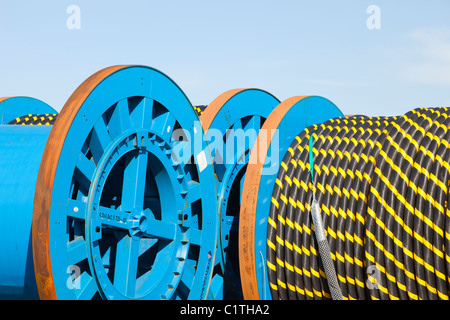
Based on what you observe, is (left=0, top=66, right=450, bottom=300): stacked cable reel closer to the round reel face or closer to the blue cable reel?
the round reel face

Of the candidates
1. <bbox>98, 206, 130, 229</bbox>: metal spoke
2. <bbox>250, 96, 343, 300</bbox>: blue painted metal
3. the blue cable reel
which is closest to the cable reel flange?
<bbox>250, 96, 343, 300</bbox>: blue painted metal

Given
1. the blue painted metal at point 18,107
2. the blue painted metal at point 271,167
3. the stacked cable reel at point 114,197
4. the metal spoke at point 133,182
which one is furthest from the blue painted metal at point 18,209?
the blue painted metal at point 18,107

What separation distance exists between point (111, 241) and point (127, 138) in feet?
4.64

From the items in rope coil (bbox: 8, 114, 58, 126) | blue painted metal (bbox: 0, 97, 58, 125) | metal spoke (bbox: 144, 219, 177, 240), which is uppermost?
blue painted metal (bbox: 0, 97, 58, 125)

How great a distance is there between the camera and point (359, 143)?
6012mm

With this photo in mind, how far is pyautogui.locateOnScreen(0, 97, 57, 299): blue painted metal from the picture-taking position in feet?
16.8

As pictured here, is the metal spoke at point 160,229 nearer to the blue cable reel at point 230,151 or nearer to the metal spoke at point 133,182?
the metal spoke at point 133,182

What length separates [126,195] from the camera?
17.7ft

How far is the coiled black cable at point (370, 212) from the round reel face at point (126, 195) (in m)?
0.86

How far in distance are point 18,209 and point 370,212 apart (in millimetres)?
3151

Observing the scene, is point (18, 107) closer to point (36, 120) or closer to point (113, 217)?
point (36, 120)

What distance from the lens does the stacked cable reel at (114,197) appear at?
4508mm

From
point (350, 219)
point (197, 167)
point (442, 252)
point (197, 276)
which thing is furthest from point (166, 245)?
point (442, 252)

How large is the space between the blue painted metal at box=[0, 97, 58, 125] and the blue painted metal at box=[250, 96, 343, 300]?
4370mm
